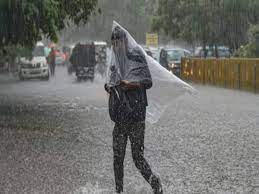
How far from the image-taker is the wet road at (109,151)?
8.95 meters

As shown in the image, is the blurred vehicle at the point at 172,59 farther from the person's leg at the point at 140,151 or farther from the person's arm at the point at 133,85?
the person's arm at the point at 133,85

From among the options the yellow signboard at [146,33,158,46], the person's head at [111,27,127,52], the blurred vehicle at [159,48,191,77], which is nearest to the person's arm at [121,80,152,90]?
the person's head at [111,27,127,52]

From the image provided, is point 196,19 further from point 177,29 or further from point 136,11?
point 136,11

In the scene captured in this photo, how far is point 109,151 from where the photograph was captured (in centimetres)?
1188

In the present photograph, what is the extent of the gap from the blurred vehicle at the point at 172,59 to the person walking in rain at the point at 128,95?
3376cm

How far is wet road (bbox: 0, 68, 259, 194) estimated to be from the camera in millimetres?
8953

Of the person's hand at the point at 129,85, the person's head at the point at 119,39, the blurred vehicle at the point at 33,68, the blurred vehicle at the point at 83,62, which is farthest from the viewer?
the blurred vehicle at the point at 33,68

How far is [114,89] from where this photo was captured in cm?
786

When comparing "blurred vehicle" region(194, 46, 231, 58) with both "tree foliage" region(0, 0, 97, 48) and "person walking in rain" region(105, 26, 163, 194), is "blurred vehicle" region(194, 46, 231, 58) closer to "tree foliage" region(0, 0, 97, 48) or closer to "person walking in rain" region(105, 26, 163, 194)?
"tree foliage" region(0, 0, 97, 48)

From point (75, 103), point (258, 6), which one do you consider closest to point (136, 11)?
point (258, 6)

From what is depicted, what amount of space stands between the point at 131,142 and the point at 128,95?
55cm

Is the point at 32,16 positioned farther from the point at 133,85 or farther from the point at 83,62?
the point at 83,62

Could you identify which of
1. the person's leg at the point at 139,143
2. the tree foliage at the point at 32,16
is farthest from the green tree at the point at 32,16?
the person's leg at the point at 139,143

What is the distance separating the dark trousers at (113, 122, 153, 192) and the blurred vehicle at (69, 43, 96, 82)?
31.0m
